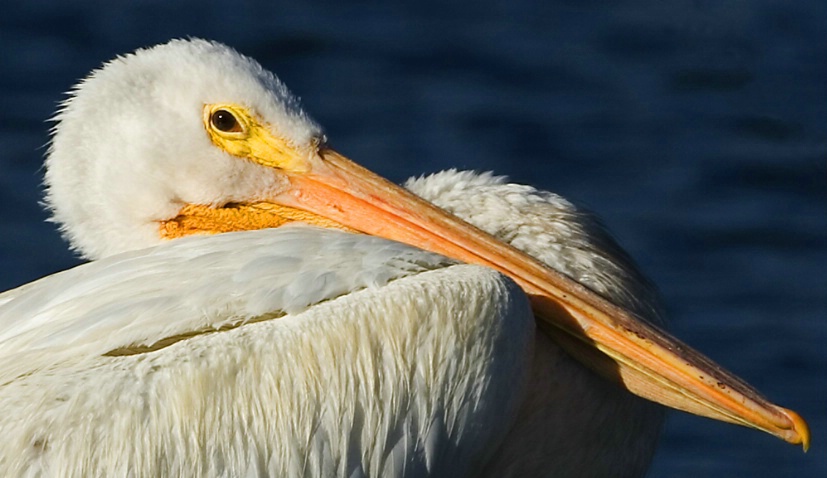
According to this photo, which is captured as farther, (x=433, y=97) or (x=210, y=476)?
(x=433, y=97)

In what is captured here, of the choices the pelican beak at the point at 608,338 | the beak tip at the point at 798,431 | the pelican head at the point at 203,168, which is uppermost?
the pelican head at the point at 203,168

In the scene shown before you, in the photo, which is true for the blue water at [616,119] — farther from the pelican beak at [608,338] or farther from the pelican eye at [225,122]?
the pelican eye at [225,122]

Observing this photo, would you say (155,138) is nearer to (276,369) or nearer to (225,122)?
(225,122)

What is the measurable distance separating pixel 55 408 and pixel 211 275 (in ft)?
1.61

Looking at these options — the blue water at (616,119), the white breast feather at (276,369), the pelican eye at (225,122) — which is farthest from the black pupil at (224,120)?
the blue water at (616,119)

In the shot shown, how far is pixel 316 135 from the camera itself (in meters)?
4.51

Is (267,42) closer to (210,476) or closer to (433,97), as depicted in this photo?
(433,97)

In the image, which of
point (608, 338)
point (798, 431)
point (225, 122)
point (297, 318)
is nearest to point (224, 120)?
point (225, 122)

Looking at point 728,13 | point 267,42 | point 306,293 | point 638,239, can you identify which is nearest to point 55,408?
point 306,293

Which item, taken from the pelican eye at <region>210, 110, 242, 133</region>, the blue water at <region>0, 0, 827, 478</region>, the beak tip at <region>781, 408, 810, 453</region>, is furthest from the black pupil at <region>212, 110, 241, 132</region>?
the blue water at <region>0, 0, 827, 478</region>

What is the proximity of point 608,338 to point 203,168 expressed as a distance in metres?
1.12

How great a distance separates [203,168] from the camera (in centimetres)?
445

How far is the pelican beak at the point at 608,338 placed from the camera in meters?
4.00

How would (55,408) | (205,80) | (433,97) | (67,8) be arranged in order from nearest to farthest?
1. (55,408)
2. (205,80)
3. (433,97)
4. (67,8)
